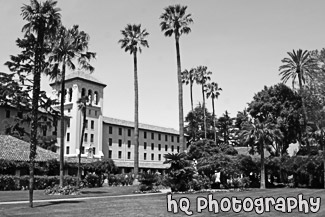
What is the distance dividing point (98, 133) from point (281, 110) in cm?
3809

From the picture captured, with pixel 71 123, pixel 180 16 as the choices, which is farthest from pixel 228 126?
pixel 180 16

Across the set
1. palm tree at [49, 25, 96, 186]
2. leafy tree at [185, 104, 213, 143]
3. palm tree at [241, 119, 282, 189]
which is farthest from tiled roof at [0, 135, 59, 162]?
leafy tree at [185, 104, 213, 143]

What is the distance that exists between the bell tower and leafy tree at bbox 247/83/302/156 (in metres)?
32.4

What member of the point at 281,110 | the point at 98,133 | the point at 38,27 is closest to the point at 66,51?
the point at 38,27

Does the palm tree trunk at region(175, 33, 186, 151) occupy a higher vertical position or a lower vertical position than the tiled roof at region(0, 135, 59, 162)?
higher

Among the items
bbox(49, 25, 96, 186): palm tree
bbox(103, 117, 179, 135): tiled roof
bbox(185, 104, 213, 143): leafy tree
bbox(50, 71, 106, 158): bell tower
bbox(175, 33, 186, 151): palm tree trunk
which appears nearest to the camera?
bbox(49, 25, 96, 186): palm tree

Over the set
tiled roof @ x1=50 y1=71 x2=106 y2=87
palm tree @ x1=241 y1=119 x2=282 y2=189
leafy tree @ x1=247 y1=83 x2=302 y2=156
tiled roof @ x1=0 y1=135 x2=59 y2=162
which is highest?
tiled roof @ x1=50 y1=71 x2=106 y2=87

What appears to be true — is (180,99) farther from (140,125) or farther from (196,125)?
(196,125)

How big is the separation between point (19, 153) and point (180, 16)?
25.4m

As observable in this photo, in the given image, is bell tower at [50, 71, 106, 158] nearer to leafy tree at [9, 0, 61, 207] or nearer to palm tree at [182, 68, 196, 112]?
palm tree at [182, 68, 196, 112]

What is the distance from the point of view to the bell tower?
7661 centimetres

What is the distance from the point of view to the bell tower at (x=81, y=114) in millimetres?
76613

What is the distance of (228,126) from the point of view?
338 ft

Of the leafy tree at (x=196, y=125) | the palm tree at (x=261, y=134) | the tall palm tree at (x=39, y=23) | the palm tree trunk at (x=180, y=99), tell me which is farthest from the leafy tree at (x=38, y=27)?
the leafy tree at (x=196, y=125)
